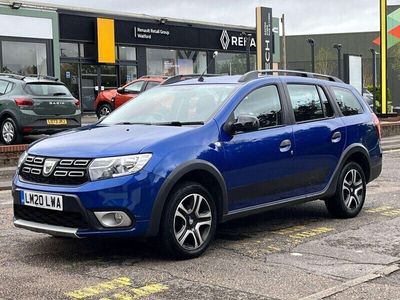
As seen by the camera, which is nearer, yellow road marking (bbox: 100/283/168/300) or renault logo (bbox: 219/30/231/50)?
yellow road marking (bbox: 100/283/168/300)

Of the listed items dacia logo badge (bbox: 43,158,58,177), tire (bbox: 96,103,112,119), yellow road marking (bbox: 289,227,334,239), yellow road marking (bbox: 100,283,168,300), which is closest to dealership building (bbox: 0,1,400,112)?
tire (bbox: 96,103,112,119)

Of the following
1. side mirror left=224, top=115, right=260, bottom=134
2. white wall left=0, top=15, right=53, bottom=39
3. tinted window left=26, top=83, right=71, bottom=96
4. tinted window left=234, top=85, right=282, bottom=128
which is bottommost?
side mirror left=224, top=115, right=260, bottom=134

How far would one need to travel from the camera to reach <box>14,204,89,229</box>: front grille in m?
5.23

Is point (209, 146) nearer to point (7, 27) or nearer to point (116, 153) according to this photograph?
point (116, 153)

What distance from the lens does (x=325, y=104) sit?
24.0 ft

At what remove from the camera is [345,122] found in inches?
292

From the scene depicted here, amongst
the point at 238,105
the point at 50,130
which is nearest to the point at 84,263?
the point at 238,105

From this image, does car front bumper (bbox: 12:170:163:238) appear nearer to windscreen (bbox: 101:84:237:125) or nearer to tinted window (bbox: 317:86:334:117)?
windscreen (bbox: 101:84:237:125)

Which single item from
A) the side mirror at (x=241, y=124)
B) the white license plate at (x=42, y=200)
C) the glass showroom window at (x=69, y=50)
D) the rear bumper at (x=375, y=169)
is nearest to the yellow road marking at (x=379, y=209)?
the rear bumper at (x=375, y=169)

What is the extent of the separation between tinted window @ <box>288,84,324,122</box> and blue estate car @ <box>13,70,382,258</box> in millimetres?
15

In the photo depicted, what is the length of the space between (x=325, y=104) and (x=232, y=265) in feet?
8.94

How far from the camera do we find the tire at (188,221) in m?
5.37

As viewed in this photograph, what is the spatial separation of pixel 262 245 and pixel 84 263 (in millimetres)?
1752

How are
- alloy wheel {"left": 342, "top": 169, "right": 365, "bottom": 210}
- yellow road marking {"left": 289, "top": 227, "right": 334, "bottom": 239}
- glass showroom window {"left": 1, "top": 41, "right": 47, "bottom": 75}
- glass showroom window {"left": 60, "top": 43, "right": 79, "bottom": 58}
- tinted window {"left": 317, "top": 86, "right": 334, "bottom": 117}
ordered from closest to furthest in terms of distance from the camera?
yellow road marking {"left": 289, "top": 227, "right": 334, "bottom": 239} → tinted window {"left": 317, "top": 86, "right": 334, "bottom": 117} → alloy wheel {"left": 342, "top": 169, "right": 365, "bottom": 210} → glass showroom window {"left": 1, "top": 41, "right": 47, "bottom": 75} → glass showroom window {"left": 60, "top": 43, "right": 79, "bottom": 58}
